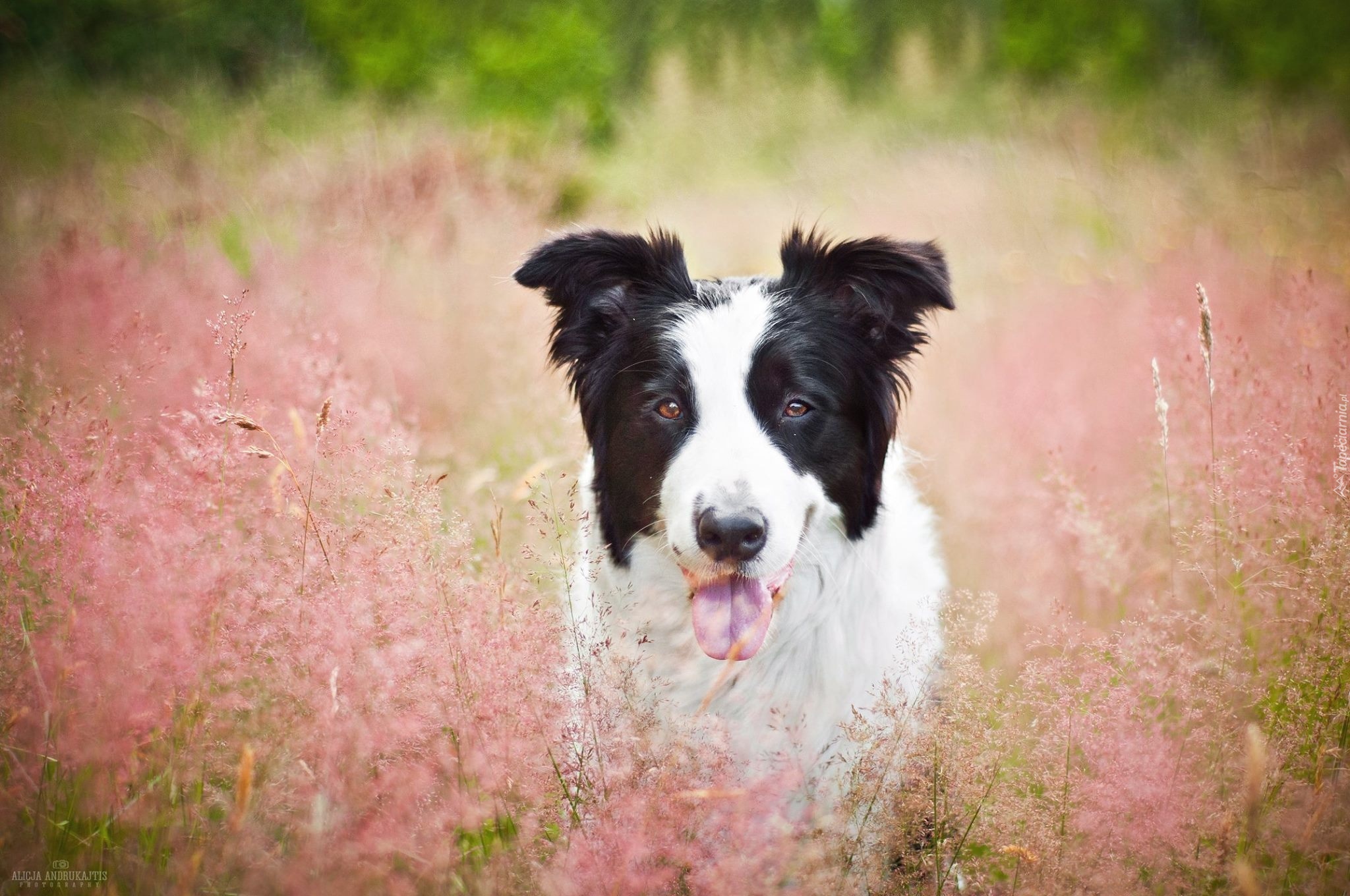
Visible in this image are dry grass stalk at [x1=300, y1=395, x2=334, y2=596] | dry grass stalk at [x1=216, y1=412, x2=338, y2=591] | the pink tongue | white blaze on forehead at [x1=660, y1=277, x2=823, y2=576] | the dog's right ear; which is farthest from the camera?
the dog's right ear

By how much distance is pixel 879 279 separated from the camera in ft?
8.89

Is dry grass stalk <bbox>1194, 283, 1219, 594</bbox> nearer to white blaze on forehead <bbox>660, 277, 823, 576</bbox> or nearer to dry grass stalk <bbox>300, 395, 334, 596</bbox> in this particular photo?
white blaze on forehead <bbox>660, 277, 823, 576</bbox>

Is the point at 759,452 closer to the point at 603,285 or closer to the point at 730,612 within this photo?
the point at 730,612

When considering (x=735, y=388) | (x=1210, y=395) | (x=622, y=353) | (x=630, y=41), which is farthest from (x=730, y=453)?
(x=630, y=41)

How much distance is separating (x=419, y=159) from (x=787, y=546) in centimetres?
729

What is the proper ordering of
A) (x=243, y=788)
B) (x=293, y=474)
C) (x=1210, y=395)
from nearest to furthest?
(x=243, y=788), (x=293, y=474), (x=1210, y=395)

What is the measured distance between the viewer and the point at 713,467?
2.36 metres

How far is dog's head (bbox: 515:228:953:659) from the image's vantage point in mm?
2387

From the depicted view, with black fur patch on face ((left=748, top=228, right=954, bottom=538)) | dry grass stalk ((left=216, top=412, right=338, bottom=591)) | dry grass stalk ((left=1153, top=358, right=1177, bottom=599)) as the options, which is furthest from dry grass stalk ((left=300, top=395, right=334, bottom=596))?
dry grass stalk ((left=1153, top=358, right=1177, bottom=599))

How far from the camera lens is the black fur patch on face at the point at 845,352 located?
2.60 m

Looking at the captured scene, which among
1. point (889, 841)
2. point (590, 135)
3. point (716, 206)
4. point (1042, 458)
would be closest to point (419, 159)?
point (716, 206)

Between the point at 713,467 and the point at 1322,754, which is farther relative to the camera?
the point at 713,467

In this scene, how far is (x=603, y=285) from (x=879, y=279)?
35.3 inches

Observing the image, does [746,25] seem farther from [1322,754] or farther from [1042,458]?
[1322,754]
